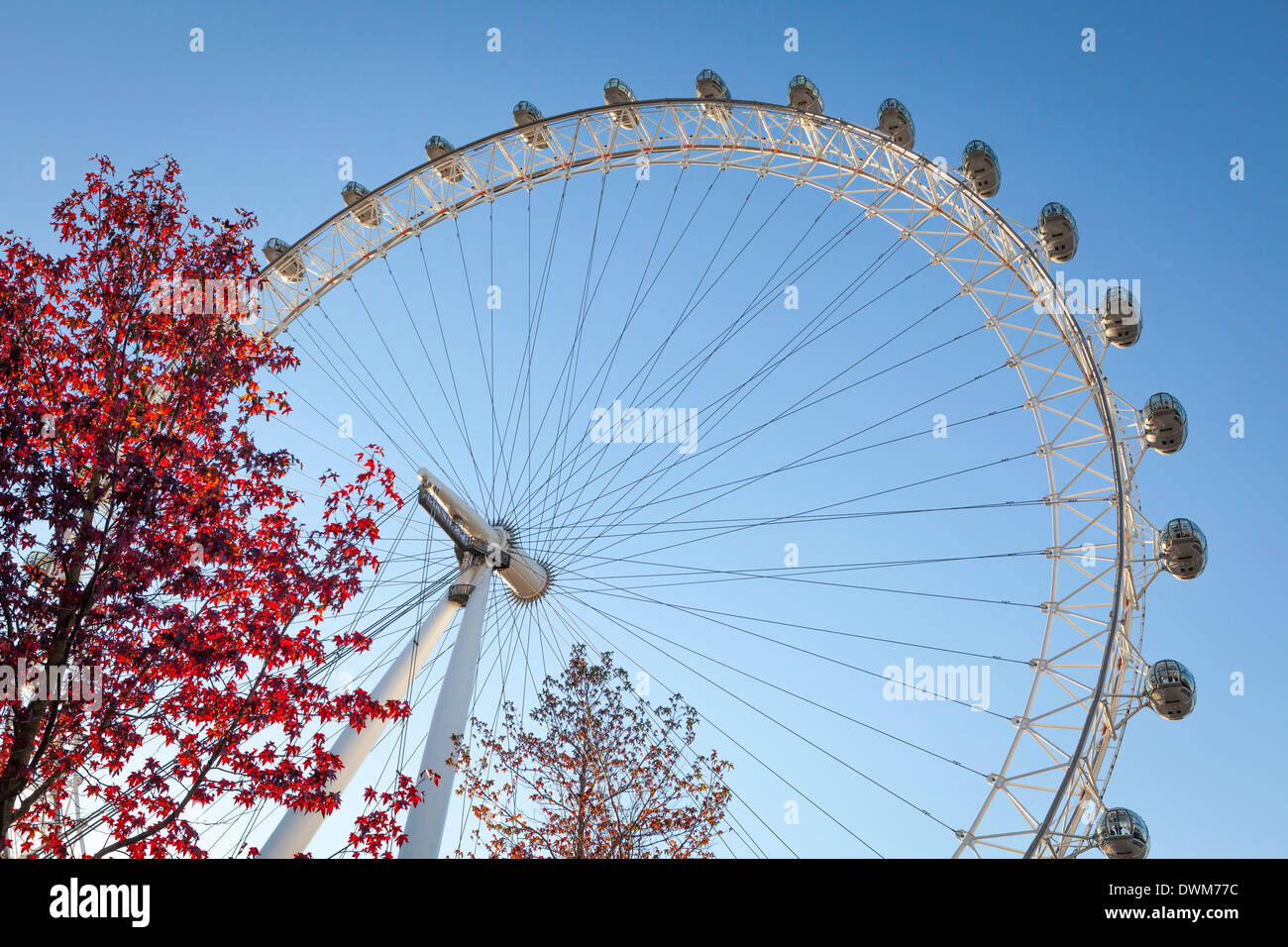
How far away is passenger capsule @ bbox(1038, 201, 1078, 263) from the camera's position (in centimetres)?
2273

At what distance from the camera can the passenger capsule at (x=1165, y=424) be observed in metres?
20.5

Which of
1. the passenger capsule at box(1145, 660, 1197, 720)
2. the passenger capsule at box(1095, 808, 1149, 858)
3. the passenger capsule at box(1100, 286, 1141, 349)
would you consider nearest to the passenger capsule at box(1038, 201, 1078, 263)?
the passenger capsule at box(1100, 286, 1141, 349)

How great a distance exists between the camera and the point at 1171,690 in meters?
17.9

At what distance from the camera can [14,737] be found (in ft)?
25.1

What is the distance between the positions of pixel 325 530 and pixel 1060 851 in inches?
569

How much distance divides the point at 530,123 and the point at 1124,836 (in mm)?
24028

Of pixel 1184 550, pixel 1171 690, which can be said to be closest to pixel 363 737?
pixel 1171 690

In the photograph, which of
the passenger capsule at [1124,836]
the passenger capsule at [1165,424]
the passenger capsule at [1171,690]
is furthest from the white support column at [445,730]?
the passenger capsule at [1165,424]

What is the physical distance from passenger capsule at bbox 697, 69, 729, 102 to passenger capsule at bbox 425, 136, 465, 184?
7850 mm

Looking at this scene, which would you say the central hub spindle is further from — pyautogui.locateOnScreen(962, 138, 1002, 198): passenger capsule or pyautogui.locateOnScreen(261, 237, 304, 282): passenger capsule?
pyautogui.locateOnScreen(962, 138, 1002, 198): passenger capsule

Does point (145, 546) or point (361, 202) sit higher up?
point (361, 202)

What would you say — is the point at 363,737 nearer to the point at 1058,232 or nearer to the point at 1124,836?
the point at 1124,836

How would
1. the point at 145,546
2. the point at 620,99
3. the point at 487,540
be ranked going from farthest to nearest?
1. the point at 620,99
2. the point at 487,540
3. the point at 145,546
